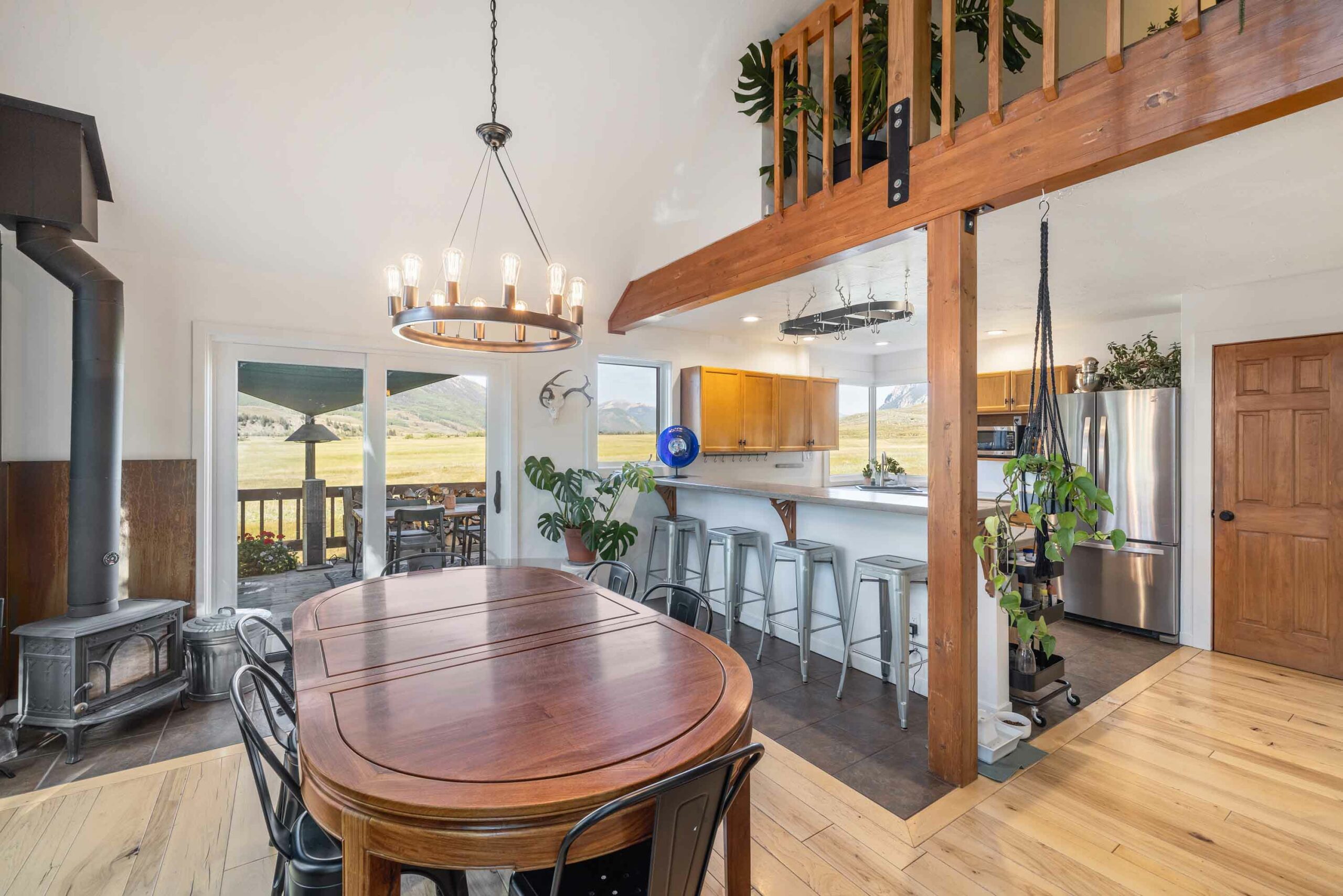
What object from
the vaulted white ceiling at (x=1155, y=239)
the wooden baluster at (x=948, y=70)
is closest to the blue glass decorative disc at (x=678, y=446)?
the vaulted white ceiling at (x=1155, y=239)

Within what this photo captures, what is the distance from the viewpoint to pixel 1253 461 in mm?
3680

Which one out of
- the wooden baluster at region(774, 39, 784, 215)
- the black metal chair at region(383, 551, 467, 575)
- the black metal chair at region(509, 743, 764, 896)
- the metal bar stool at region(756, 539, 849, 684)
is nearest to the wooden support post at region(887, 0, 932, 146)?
the wooden baluster at region(774, 39, 784, 215)

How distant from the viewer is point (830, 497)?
330 centimetres

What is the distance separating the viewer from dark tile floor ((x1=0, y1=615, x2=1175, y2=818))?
7.87 feet

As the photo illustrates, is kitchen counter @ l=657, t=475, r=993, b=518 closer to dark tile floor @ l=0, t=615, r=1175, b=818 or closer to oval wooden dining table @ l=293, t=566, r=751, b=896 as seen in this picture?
dark tile floor @ l=0, t=615, r=1175, b=818

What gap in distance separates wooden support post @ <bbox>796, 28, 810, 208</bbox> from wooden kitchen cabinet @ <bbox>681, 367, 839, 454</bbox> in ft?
7.94

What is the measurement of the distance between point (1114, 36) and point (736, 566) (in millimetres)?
3163

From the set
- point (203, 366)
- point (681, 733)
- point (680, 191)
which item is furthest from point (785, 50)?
point (203, 366)

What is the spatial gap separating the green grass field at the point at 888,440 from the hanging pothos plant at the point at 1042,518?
451cm

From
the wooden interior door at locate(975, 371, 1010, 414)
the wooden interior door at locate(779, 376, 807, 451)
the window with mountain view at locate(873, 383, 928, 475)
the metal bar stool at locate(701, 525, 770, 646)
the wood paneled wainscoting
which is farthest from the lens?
the window with mountain view at locate(873, 383, 928, 475)

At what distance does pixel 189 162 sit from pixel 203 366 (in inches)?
43.7

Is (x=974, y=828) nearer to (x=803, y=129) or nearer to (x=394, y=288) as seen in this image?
(x=394, y=288)

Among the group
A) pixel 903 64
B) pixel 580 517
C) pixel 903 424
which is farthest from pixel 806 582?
pixel 903 424

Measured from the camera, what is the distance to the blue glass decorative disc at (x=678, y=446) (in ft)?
15.9
